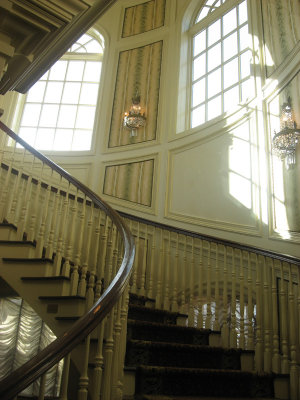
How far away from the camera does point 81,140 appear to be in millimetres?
6527

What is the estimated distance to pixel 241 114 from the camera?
4.56 m

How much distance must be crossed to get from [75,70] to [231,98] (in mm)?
3353

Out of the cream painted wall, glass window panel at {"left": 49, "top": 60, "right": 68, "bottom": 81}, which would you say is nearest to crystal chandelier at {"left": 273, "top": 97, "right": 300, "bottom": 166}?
the cream painted wall

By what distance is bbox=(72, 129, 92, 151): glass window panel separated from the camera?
648cm

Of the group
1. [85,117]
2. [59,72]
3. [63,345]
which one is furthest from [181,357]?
[59,72]

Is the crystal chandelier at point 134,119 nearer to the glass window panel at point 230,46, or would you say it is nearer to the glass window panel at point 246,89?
the glass window panel at point 230,46

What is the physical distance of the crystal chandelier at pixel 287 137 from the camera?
357cm

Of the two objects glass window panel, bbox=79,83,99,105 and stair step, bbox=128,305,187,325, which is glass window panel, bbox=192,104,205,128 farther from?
stair step, bbox=128,305,187,325

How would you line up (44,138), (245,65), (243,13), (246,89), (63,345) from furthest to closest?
(44,138), (243,13), (245,65), (246,89), (63,345)

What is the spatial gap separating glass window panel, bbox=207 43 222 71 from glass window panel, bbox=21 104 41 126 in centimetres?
314

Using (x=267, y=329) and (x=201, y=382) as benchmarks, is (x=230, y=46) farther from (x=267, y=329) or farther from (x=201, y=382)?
(x=201, y=382)

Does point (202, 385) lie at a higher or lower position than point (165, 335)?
lower

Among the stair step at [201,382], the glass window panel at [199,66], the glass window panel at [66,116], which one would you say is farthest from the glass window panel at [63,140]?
the stair step at [201,382]

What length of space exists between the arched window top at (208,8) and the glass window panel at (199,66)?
0.76m
